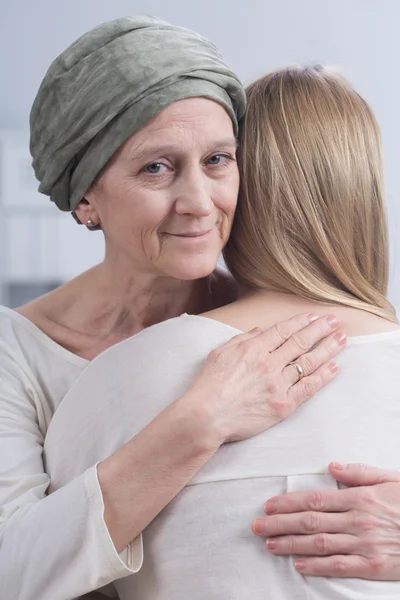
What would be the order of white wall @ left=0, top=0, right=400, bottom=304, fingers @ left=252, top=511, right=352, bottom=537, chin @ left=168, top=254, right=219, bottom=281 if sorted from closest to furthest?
fingers @ left=252, top=511, right=352, bottom=537 < chin @ left=168, top=254, right=219, bottom=281 < white wall @ left=0, top=0, right=400, bottom=304

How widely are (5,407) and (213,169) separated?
1.81ft

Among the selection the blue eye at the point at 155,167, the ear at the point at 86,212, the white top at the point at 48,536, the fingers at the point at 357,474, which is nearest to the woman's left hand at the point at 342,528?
the fingers at the point at 357,474

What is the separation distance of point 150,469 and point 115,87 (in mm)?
633

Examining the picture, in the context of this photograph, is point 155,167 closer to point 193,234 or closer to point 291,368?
point 193,234

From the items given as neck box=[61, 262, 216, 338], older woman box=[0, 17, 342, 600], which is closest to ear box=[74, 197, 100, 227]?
older woman box=[0, 17, 342, 600]

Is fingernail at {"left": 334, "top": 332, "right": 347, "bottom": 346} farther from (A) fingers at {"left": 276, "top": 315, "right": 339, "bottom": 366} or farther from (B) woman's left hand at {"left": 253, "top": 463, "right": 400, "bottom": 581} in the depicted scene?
(B) woman's left hand at {"left": 253, "top": 463, "right": 400, "bottom": 581}

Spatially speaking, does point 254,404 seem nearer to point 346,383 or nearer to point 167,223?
point 346,383

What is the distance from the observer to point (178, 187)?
148 cm

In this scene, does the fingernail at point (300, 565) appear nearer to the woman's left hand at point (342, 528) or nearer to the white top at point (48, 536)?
the woman's left hand at point (342, 528)

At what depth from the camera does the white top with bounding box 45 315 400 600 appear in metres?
1.20

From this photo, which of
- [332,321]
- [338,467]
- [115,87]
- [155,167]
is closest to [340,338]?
[332,321]

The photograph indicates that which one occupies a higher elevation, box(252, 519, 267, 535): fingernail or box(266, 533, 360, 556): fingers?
box(252, 519, 267, 535): fingernail

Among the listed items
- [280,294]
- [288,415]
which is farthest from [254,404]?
[280,294]

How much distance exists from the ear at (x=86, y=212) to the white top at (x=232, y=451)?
42 cm
